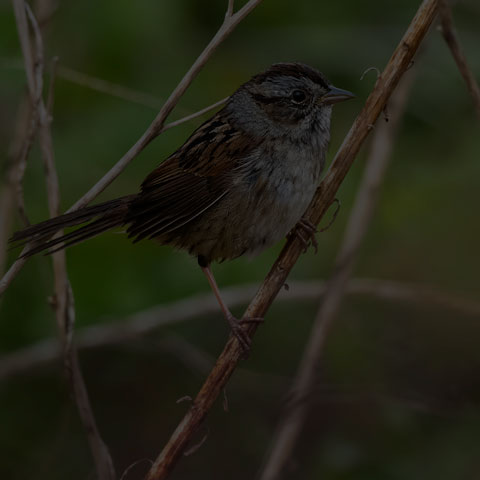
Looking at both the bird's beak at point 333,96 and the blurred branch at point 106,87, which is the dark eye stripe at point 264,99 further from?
the blurred branch at point 106,87

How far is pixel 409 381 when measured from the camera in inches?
143

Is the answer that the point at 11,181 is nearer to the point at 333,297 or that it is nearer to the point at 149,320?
the point at 149,320

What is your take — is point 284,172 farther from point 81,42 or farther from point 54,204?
point 81,42

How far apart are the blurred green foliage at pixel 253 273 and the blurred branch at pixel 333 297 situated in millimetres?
275

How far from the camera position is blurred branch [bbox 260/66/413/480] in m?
2.77

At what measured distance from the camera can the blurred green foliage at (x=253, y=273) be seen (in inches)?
139

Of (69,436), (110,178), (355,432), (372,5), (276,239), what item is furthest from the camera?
(372,5)

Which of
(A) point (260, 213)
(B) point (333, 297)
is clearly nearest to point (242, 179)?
(A) point (260, 213)

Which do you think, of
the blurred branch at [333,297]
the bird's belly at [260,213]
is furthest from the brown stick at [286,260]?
the blurred branch at [333,297]

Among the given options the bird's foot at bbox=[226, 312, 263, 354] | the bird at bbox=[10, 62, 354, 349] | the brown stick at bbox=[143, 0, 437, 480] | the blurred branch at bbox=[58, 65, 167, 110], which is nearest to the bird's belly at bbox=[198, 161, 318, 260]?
the bird at bbox=[10, 62, 354, 349]

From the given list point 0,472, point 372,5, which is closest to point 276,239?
point 0,472

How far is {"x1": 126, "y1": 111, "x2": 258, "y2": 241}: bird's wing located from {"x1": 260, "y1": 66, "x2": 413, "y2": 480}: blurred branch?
50 centimetres

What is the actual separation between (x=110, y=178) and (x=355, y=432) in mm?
1647

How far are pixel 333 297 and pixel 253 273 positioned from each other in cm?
66
